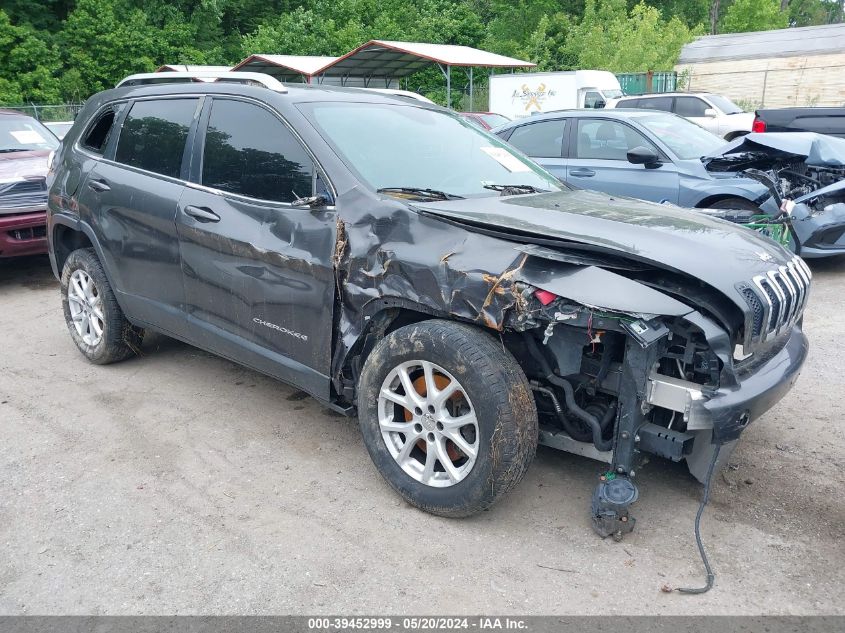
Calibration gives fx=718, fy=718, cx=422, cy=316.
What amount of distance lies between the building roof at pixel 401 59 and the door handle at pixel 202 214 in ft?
66.8

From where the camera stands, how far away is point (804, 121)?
9.55 m

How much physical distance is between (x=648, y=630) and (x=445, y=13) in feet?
125

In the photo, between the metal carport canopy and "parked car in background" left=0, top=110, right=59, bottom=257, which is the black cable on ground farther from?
the metal carport canopy

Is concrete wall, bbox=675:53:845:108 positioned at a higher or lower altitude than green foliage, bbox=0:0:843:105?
lower

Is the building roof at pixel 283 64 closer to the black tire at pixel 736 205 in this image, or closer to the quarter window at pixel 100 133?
the black tire at pixel 736 205

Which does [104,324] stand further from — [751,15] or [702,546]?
[751,15]

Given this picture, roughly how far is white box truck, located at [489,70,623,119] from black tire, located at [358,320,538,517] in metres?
20.8

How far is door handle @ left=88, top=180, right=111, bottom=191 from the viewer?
4711 mm

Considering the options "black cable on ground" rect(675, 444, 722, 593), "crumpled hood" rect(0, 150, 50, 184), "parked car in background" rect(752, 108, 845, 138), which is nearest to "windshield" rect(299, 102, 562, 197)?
"black cable on ground" rect(675, 444, 722, 593)

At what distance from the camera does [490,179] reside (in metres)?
3.99

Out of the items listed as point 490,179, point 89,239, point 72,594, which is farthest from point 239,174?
point 72,594

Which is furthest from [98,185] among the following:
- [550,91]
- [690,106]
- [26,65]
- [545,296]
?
[26,65]

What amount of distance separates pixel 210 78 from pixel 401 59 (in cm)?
2440

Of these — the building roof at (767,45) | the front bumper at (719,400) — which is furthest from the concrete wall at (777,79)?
the front bumper at (719,400)
